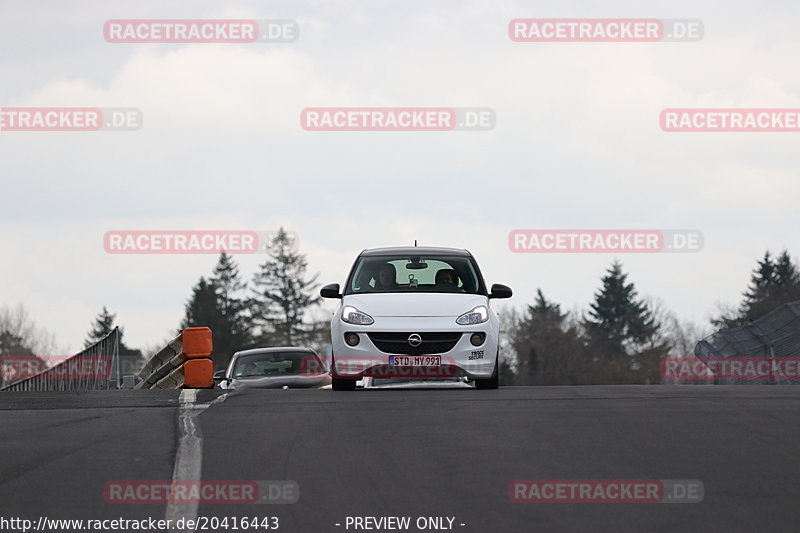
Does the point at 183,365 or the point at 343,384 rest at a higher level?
the point at 183,365

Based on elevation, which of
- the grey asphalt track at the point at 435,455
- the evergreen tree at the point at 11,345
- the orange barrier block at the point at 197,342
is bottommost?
the grey asphalt track at the point at 435,455

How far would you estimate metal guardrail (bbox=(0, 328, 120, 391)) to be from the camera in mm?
23328

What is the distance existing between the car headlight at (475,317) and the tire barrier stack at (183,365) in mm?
5584

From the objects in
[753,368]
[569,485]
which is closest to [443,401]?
[569,485]

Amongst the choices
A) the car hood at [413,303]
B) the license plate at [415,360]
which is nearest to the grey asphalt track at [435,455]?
the license plate at [415,360]

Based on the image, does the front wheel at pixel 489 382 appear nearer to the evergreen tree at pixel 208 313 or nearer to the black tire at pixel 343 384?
the black tire at pixel 343 384

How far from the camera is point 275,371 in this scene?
20938 mm

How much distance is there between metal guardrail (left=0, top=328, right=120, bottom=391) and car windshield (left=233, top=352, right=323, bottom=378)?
14.2ft

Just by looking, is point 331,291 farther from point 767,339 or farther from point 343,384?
point 767,339

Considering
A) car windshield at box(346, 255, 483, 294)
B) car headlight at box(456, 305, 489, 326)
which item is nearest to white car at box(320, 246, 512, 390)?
car headlight at box(456, 305, 489, 326)

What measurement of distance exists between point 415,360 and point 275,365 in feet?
23.0

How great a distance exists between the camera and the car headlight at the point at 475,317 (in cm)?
1476

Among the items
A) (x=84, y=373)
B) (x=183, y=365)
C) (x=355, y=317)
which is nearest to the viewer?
(x=355, y=317)

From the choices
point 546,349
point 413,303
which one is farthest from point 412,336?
point 546,349
